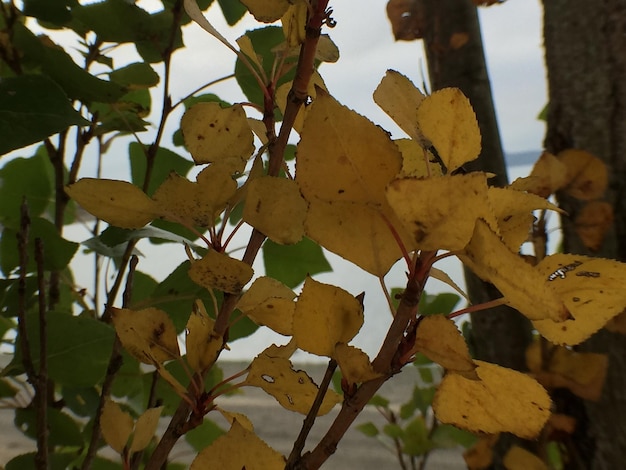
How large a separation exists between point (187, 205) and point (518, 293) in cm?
10

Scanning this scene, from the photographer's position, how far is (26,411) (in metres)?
0.33

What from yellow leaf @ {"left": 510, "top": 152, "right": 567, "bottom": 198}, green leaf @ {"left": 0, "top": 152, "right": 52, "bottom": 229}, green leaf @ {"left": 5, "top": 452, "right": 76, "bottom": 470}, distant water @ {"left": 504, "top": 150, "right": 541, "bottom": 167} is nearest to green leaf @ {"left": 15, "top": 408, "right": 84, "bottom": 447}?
green leaf @ {"left": 5, "top": 452, "right": 76, "bottom": 470}

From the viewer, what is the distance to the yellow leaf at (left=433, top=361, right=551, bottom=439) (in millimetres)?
124

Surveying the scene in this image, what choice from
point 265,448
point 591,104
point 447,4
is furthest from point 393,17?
point 265,448

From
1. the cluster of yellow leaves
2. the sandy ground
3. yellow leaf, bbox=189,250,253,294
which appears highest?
A: yellow leaf, bbox=189,250,253,294

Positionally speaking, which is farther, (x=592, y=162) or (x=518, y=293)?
(x=592, y=162)

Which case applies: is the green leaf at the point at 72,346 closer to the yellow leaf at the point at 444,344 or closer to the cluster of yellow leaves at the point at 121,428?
the cluster of yellow leaves at the point at 121,428

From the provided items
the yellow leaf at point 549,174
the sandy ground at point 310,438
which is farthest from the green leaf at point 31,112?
the sandy ground at point 310,438

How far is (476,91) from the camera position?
1.68 ft

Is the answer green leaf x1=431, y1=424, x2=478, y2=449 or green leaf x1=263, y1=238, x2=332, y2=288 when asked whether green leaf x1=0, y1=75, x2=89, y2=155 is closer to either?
green leaf x1=263, y1=238, x2=332, y2=288

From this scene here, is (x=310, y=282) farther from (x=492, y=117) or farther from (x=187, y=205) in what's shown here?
(x=492, y=117)

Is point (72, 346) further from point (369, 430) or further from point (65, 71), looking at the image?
point (369, 430)

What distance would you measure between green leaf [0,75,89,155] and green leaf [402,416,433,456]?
45cm

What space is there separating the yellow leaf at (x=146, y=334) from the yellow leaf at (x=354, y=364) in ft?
0.21
